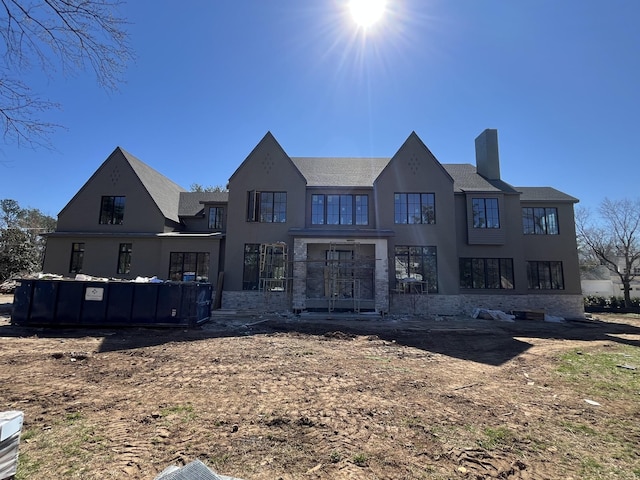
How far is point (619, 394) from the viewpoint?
5648 mm

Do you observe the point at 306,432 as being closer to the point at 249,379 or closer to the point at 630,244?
the point at 249,379

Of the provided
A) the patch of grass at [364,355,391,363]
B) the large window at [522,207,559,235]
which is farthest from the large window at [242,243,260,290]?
the large window at [522,207,559,235]

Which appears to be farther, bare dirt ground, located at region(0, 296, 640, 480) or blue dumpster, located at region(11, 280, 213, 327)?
blue dumpster, located at region(11, 280, 213, 327)

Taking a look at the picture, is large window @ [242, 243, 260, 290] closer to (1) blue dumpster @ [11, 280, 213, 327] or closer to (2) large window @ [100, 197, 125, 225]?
(1) blue dumpster @ [11, 280, 213, 327]

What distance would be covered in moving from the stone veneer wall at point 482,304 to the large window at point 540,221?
4308 mm

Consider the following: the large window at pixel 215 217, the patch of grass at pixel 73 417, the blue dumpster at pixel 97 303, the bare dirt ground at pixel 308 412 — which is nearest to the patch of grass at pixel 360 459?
the bare dirt ground at pixel 308 412

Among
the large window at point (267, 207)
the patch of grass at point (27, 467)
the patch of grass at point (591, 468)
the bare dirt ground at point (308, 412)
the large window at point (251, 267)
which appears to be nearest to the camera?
the patch of grass at point (27, 467)

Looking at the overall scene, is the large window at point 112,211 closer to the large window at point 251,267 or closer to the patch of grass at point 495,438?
the large window at point 251,267

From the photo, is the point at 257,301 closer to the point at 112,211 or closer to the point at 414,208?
the point at 414,208

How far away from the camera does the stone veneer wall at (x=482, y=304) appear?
61.7 ft

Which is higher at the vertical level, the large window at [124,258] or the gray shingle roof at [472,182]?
the gray shingle roof at [472,182]

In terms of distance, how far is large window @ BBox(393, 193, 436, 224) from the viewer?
20125 mm

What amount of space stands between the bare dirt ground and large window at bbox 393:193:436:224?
11.6 meters

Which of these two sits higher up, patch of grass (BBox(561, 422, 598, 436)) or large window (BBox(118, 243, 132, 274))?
large window (BBox(118, 243, 132, 274))
